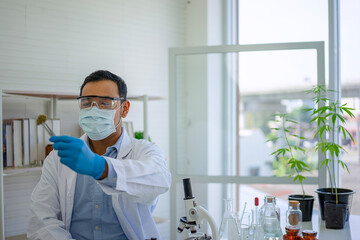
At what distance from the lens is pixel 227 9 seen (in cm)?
387

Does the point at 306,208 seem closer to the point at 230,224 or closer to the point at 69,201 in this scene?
the point at 230,224

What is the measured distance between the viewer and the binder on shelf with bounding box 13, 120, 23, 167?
263cm

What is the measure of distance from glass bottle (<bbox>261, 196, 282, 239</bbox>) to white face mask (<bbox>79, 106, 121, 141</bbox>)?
0.81 metres

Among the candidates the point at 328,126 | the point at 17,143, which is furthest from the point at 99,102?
the point at 328,126

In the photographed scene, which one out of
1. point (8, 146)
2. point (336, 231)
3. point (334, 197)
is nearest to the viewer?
point (336, 231)

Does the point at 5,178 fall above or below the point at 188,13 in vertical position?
below

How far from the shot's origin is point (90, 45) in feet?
11.2

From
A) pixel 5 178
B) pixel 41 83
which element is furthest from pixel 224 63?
pixel 5 178

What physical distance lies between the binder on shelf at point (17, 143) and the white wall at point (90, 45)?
38 centimetres

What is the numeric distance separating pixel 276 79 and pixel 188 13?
1.32 metres

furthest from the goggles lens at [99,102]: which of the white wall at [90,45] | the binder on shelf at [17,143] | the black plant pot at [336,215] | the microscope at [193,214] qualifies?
the black plant pot at [336,215]

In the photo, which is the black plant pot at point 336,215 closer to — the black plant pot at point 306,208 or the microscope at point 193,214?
the black plant pot at point 306,208

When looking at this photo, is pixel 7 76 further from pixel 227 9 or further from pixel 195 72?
pixel 227 9

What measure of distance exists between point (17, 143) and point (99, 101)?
103cm
